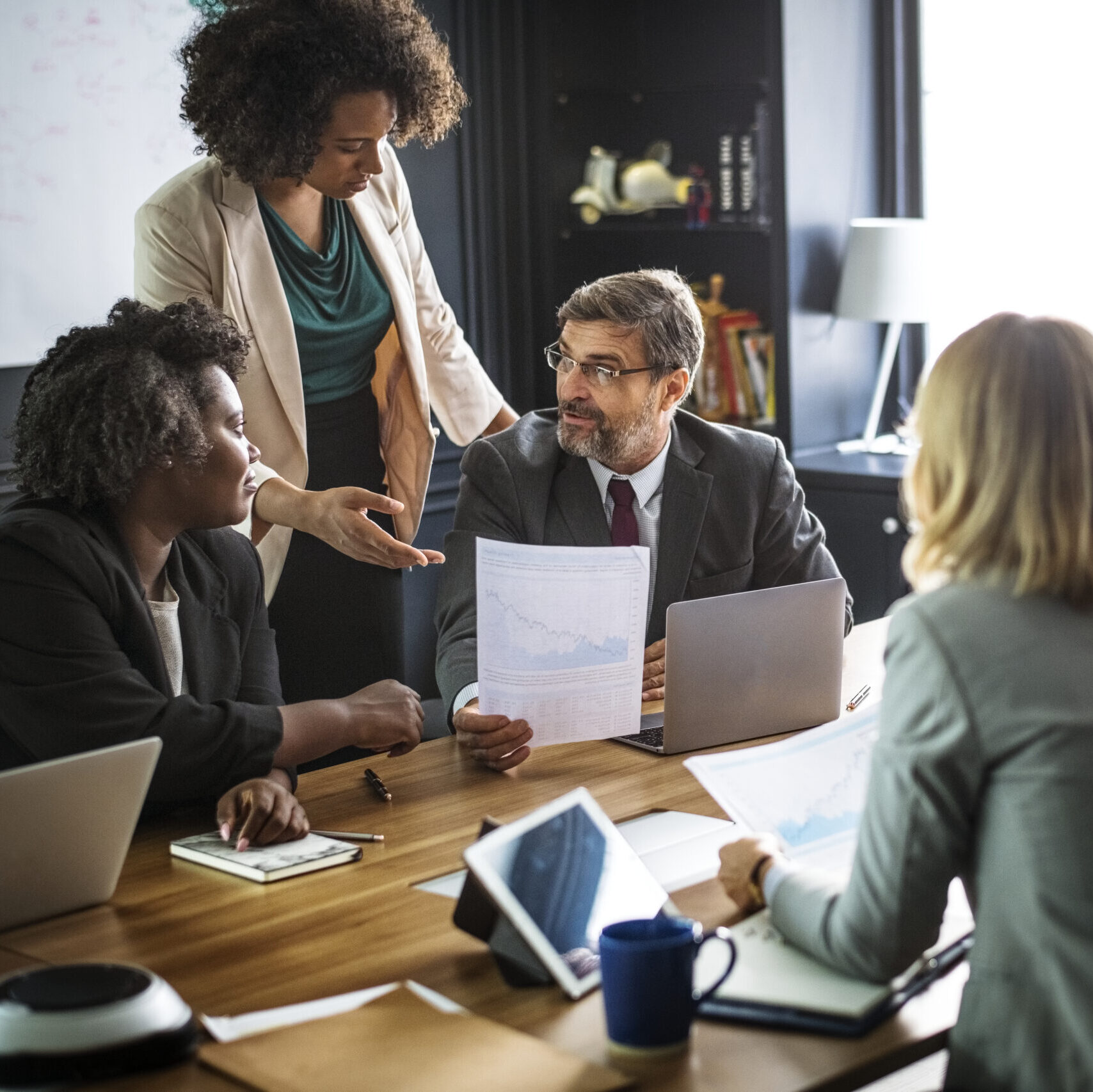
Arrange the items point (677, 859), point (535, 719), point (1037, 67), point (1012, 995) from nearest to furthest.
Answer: point (1012, 995), point (677, 859), point (535, 719), point (1037, 67)

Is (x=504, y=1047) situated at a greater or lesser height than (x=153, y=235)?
lesser

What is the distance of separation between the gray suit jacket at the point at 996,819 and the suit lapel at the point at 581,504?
1.20 m

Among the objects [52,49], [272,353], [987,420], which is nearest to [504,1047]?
[987,420]

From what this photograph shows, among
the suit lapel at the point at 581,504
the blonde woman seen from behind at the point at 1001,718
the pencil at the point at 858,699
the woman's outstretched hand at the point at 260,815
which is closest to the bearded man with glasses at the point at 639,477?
the suit lapel at the point at 581,504

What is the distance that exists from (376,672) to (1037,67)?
100.0 inches

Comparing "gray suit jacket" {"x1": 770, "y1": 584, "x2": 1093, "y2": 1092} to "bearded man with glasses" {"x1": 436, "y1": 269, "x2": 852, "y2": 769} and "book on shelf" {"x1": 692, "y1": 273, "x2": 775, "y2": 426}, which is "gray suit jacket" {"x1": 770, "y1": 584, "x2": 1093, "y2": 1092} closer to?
"bearded man with glasses" {"x1": 436, "y1": 269, "x2": 852, "y2": 769}

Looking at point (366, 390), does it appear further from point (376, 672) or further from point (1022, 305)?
point (1022, 305)

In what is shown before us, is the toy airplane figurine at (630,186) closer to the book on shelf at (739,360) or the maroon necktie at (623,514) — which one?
the book on shelf at (739,360)

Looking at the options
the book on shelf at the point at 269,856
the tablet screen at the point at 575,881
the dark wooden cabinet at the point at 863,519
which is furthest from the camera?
the dark wooden cabinet at the point at 863,519

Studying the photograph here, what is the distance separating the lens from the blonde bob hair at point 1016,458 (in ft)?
3.93

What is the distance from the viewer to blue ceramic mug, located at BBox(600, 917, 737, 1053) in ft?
3.88

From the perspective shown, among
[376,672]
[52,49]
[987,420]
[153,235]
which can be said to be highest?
[52,49]

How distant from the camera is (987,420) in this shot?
1211mm

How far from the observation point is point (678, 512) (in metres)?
2.46
